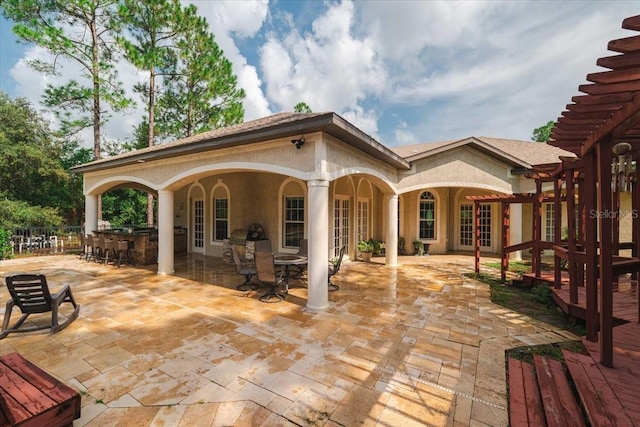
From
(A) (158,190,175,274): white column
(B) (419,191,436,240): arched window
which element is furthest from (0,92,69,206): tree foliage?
(B) (419,191,436,240): arched window

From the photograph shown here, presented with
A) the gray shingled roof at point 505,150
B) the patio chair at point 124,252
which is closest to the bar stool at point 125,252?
the patio chair at point 124,252

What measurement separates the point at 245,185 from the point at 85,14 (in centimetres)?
1344

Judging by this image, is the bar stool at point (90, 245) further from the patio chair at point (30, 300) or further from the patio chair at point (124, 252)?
the patio chair at point (30, 300)

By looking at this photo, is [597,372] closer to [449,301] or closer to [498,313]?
[498,313]

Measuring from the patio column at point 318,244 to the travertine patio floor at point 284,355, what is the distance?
0.35 meters

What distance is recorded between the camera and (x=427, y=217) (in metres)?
13.4

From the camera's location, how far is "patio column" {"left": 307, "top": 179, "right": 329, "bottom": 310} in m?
5.60

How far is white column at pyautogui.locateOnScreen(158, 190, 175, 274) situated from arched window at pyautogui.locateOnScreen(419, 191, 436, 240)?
10687 mm

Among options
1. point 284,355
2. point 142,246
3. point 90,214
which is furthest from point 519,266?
point 90,214

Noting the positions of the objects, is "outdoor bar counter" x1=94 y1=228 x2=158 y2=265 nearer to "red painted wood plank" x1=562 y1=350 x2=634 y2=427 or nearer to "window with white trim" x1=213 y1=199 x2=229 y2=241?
"window with white trim" x1=213 y1=199 x2=229 y2=241

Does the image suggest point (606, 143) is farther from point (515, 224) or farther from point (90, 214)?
point (90, 214)

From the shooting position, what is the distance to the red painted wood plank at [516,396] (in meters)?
2.49

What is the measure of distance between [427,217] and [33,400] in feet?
44.4

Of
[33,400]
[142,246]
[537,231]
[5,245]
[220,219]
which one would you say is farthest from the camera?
[220,219]
